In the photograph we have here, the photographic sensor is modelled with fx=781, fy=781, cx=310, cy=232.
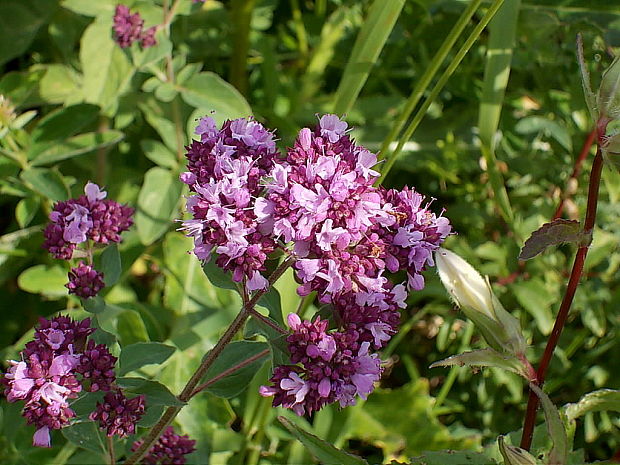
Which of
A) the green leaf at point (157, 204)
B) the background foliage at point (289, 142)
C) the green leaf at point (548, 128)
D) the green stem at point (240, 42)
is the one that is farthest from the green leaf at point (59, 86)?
the green leaf at point (548, 128)

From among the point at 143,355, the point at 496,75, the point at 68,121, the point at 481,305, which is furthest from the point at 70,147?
the point at 481,305

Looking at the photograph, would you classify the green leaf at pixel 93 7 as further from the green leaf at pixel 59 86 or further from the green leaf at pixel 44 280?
the green leaf at pixel 44 280

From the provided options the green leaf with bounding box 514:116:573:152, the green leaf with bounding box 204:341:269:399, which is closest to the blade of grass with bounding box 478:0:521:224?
the green leaf with bounding box 514:116:573:152

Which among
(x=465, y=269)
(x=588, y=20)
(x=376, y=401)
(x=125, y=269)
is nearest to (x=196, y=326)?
(x=125, y=269)

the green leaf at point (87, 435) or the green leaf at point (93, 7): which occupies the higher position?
the green leaf at point (93, 7)

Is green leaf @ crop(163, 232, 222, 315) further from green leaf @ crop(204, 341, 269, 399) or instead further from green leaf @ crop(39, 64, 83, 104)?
green leaf @ crop(204, 341, 269, 399)

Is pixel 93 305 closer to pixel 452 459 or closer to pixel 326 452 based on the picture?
pixel 326 452
